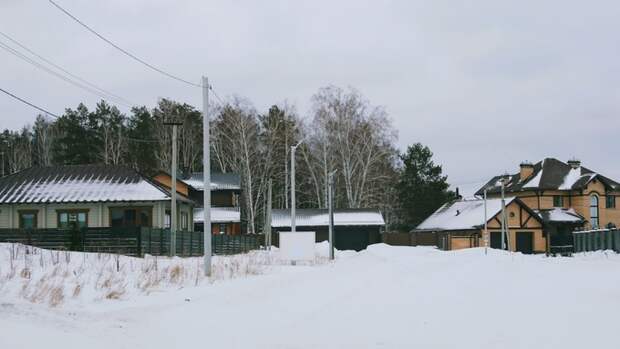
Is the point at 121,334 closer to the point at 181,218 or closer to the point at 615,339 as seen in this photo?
the point at 615,339

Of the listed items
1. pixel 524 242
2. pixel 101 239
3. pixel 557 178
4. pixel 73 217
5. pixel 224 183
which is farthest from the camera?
pixel 557 178

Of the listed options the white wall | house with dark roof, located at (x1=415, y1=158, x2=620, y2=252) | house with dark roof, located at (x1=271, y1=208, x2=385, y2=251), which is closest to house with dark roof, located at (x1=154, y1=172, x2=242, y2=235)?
house with dark roof, located at (x1=271, y1=208, x2=385, y2=251)

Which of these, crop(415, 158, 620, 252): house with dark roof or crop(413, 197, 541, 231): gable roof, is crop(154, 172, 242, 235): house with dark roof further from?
crop(415, 158, 620, 252): house with dark roof

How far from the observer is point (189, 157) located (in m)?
76.6

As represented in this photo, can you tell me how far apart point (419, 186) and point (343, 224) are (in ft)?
56.9

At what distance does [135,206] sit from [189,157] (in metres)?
31.5

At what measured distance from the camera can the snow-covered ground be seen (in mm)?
9523

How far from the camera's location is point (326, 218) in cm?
6781

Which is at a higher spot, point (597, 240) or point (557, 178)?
point (557, 178)

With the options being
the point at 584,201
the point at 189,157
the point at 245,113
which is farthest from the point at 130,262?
the point at 584,201

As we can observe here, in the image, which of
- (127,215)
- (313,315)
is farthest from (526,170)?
(313,315)

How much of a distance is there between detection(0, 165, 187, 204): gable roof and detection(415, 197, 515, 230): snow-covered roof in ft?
104

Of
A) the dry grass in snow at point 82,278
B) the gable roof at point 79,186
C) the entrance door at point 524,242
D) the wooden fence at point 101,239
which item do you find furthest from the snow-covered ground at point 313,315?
the entrance door at point 524,242

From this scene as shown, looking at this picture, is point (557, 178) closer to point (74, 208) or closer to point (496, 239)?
point (496, 239)
